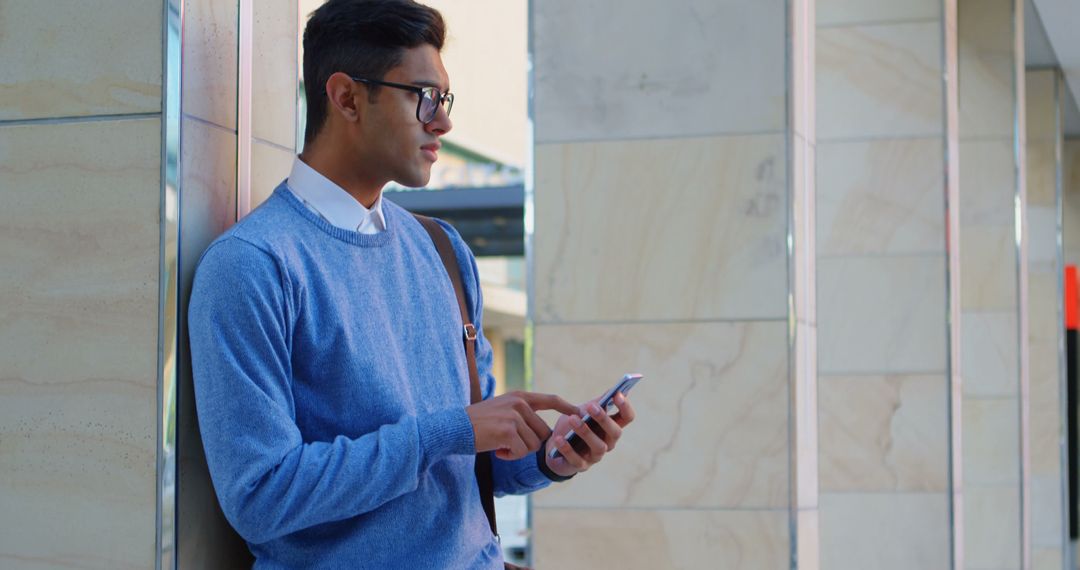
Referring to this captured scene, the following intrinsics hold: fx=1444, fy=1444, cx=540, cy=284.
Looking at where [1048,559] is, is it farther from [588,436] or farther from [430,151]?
[430,151]

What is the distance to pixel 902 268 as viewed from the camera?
8.86m

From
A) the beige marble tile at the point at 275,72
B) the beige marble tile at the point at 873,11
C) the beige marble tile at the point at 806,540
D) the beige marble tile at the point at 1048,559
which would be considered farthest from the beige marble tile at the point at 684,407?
the beige marble tile at the point at 1048,559

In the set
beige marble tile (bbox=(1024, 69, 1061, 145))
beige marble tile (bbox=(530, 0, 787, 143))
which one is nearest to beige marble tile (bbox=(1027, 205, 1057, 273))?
beige marble tile (bbox=(1024, 69, 1061, 145))

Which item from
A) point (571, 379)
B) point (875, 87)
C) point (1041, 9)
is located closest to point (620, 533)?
point (571, 379)

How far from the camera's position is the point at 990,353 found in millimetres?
12117

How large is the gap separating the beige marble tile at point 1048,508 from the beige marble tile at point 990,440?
2753 millimetres

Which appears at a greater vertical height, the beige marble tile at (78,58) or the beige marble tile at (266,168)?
the beige marble tile at (78,58)

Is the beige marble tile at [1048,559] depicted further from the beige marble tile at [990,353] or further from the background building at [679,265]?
the beige marble tile at [990,353]

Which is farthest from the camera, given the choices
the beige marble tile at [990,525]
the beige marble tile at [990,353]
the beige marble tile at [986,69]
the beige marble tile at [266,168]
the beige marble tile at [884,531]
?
the beige marble tile at [990,353]

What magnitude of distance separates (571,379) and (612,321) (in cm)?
29

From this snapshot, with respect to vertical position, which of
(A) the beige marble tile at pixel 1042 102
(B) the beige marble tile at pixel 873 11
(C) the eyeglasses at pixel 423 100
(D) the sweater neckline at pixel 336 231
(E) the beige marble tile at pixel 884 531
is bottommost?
(E) the beige marble tile at pixel 884 531

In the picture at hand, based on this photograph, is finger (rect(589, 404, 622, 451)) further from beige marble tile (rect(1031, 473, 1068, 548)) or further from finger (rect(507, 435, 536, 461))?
beige marble tile (rect(1031, 473, 1068, 548))

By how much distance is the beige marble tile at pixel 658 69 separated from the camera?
569 centimetres

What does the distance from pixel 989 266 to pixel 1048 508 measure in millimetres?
3783
